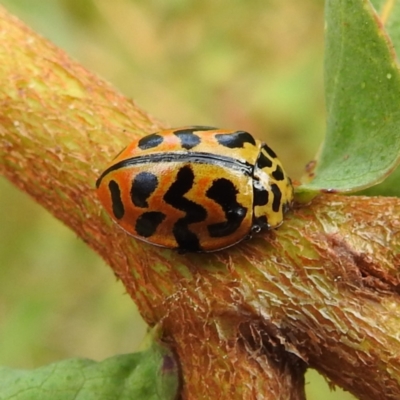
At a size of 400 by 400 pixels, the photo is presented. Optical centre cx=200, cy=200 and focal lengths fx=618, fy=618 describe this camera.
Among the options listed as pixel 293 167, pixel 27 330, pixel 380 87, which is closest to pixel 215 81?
pixel 293 167

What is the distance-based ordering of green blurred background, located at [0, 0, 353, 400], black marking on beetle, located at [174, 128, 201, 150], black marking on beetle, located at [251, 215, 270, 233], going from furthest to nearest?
green blurred background, located at [0, 0, 353, 400] → black marking on beetle, located at [174, 128, 201, 150] → black marking on beetle, located at [251, 215, 270, 233]

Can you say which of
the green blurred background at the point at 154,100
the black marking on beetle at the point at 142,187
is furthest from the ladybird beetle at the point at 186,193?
the green blurred background at the point at 154,100

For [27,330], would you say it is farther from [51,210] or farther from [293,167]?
[51,210]

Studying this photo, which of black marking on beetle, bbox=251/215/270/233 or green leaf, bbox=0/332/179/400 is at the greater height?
black marking on beetle, bbox=251/215/270/233

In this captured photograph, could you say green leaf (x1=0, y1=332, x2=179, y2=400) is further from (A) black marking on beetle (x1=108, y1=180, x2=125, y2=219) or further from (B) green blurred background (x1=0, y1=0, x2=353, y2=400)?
(B) green blurred background (x1=0, y1=0, x2=353, y2=400)

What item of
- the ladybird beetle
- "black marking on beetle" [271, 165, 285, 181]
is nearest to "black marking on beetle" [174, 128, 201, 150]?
the ladybird beetle

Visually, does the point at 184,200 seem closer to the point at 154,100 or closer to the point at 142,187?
the point at 142,187

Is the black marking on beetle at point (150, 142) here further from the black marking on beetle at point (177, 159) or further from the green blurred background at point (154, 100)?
the green blurred background at point (154, 100)

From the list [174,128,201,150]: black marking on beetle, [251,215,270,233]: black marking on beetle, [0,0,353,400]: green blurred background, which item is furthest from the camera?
[0,0,353,400]: green blurred background
